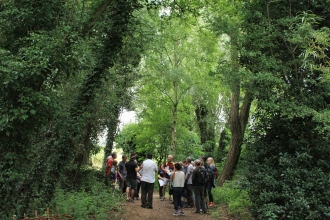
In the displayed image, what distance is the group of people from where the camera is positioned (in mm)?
10320

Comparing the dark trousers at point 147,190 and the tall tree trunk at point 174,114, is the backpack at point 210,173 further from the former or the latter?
the tall tree trunk at point 174,114

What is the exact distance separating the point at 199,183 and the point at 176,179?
2.84 feet

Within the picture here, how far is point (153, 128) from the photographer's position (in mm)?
20188

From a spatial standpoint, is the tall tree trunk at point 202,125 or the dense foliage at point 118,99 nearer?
the dense foliage at point 118,99

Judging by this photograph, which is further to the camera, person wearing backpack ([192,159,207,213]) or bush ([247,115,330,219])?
person wearing backpack ([192,159,207,213])

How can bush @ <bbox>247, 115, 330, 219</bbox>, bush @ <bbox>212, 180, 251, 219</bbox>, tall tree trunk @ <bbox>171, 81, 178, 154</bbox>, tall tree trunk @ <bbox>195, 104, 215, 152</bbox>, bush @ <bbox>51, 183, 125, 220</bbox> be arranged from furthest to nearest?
1. tall tree trunk @ <bbox>195, 104, 215, 152</bbox>
2. tall tree trunk @ <bbox>171, 81, 178, 154</bbox>
3. bush @ <bbox>212, 180, 251, 219</bbox>
4. bush @ <bbox>51, 183, 125, 220</bbox>
5. bush @ <bbox>247, 115, 330, 219</bbox>

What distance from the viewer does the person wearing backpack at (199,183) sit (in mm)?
10328

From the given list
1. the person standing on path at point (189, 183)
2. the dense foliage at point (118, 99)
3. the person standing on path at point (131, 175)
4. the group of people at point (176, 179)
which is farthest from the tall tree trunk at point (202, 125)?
the person standing on path at point (131, 175)

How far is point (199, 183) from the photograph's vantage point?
10.5 m

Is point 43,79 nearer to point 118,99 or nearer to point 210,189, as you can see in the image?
point 118,99

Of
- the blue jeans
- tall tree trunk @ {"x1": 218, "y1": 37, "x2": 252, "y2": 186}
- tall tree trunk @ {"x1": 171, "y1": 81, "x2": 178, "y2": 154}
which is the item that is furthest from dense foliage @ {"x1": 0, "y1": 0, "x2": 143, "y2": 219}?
tall tree trunk @ {"x1": 171, "y1": 81, "x2": 178, "y2": 154}

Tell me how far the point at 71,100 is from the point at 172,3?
490 centimetres

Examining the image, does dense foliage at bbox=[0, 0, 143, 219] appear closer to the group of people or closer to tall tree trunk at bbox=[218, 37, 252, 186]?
the group of people

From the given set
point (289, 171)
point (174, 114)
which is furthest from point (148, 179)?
point (174, 114)
